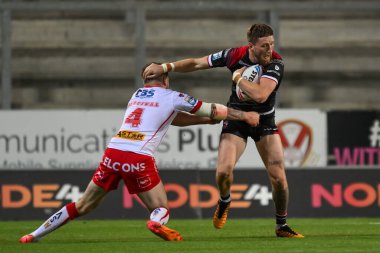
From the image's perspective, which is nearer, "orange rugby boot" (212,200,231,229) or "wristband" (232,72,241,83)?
"wristband" (232,72,241,83)

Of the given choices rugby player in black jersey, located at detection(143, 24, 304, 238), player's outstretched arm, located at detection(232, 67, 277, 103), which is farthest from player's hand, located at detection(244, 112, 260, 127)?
rugby player in black jersey, located at detection(143, 24, 304, 238)

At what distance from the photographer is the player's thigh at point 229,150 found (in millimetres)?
9531

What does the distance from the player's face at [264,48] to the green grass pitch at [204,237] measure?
1.64 meters

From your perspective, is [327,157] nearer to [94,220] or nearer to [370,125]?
[370,125]

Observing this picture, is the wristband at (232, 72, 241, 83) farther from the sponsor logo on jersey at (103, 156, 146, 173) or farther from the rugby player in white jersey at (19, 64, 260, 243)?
the sponsor logo on jersey at (103, 156, 146, 173)

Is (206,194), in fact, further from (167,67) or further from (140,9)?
(167,67)

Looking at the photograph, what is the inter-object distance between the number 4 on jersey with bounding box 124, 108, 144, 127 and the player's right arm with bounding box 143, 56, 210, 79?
0.32 meters

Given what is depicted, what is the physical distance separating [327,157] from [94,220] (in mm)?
4571

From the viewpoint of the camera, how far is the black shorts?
31.4 feet

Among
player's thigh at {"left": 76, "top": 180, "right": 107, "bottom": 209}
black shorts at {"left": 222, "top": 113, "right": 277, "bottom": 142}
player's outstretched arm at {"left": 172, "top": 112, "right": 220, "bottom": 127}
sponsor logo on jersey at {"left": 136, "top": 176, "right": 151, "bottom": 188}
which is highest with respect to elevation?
player's outstretched arm at {"left": 172, "top": 112, "right": 220, "bottom": 127}

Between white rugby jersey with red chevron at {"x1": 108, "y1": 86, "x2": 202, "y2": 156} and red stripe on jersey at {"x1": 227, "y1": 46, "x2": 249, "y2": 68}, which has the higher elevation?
red stripe on jersey at {"x1": 227, "y1": 46, "x2": 249, "y2": 68}

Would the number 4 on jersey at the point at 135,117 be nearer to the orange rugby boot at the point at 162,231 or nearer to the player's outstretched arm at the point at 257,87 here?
the orange rugby boot at the point at 162,231

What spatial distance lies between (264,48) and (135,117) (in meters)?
1.38

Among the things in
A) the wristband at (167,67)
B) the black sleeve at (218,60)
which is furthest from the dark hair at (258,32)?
the wristband at (167,67)
